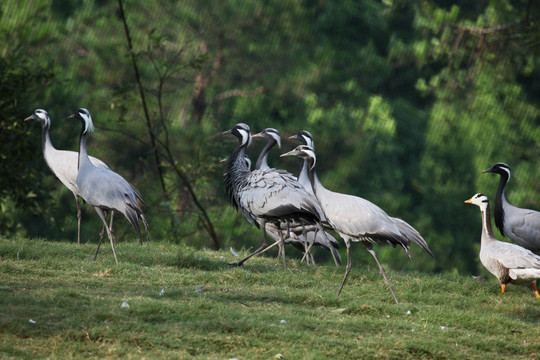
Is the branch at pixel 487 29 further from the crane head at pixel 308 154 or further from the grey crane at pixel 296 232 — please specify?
the crane head at pixel 308 154

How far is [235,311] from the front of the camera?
5898 millimetres

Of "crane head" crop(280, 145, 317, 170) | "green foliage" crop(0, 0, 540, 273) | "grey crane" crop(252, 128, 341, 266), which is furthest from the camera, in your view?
"green foliage" crop(0, 0, 540, 273)

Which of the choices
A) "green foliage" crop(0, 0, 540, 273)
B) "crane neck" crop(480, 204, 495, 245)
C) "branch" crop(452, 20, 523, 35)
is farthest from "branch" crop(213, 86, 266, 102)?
"crane neck" crop(480, 204, 495, 245)

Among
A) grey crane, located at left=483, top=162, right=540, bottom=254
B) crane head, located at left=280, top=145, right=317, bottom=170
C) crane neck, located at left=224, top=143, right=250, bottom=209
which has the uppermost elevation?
crane head, located at left=280, top=145, right=317, bottom=170

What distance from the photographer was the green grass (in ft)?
16.9

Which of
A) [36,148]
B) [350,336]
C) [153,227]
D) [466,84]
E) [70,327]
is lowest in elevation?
[153,227]

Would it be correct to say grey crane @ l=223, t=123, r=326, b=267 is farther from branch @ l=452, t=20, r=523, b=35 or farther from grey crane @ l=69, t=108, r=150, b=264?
branch @ l=452, t=20, r=523, b=35

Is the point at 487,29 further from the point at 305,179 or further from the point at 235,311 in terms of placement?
the point at 235,311

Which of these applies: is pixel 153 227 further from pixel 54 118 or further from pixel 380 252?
pixel 380 252

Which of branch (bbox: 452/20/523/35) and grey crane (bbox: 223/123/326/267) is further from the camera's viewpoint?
branch (bbox: 452/20/523/35)

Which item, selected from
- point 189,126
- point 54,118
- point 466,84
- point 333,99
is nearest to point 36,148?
point 54,118

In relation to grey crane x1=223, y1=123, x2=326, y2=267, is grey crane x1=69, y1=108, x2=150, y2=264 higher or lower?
lower

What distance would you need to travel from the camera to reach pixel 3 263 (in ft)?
23.0

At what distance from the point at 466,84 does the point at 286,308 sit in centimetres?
1242
